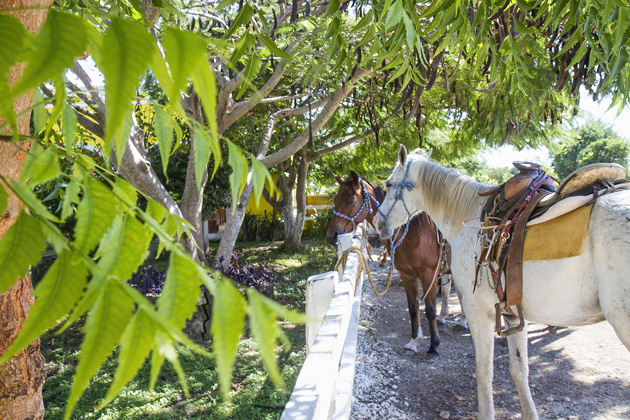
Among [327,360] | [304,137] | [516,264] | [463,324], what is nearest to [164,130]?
[327,360]

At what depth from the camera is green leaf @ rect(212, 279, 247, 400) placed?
17.4 inches

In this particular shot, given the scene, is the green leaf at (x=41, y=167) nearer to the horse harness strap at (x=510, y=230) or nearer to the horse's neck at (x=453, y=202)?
the horse harness strap at (x=510, y=230)

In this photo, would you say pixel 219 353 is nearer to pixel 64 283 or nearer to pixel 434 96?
pixel 64 283

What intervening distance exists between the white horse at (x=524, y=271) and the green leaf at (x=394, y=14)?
157 cm

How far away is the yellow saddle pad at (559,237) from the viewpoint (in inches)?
90.1

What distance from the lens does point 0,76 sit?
0.49 metres

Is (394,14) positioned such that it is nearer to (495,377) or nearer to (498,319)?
(498,319)

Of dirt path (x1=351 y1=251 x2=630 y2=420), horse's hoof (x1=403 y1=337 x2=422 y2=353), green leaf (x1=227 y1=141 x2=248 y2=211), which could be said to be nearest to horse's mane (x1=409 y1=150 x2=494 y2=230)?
dirt path (x1=351 y1=251 x2=630 y2=420)

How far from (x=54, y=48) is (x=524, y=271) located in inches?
110

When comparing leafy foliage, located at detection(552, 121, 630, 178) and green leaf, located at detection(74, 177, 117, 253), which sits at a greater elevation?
leafy foliage, located at detection(552, 121, 630, 178)

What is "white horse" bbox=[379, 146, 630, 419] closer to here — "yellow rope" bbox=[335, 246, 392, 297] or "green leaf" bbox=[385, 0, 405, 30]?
"yellow rope" bbox=[335, 246, 392, 297]

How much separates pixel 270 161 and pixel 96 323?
512 cm

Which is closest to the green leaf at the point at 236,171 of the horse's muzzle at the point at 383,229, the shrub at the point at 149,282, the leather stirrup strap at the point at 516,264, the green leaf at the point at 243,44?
the green leaf at the point at 243,44

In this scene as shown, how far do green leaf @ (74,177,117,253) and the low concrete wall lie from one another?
1008 millimetres
